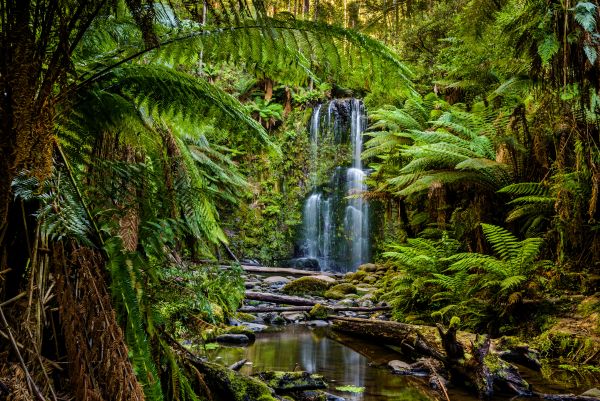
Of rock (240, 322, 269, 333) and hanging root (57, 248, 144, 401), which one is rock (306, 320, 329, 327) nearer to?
rock (240, 322, 269, 333)

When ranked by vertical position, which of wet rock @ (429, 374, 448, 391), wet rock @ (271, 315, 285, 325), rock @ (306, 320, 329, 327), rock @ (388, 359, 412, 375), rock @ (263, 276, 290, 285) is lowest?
rock @ (306, 320, 329, 327)

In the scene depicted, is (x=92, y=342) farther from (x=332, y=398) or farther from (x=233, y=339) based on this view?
(x=233, y=339)

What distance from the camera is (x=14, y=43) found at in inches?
39.7

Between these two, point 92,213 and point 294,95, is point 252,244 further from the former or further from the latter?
point 92,213

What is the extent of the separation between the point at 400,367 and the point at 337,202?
34.6ft

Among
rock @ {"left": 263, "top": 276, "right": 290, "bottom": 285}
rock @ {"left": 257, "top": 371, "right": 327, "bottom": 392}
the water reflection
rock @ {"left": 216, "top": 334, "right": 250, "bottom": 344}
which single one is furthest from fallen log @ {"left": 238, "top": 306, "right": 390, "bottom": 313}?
rock @ {"left": 257, "top": 371, "right": 327, "bottom": 392}

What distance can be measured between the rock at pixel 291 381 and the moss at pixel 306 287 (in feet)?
17.9

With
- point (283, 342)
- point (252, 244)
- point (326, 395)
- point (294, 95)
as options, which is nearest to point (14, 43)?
point (326, 395)

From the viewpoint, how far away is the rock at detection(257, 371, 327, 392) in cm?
305

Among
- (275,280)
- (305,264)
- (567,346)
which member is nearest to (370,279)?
(275,280)

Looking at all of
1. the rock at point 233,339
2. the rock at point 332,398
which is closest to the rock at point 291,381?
the rock at point 332,398

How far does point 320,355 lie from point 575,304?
2520 mm

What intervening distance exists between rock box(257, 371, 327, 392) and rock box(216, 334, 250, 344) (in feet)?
5.63

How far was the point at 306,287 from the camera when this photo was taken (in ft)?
29.5
